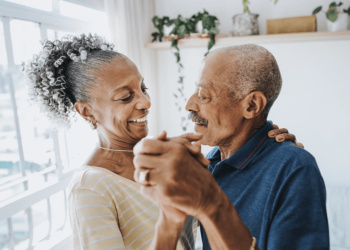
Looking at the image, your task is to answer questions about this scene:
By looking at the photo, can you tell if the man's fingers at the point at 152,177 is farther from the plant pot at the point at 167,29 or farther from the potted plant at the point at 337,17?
the plant pot at the point at 167,29

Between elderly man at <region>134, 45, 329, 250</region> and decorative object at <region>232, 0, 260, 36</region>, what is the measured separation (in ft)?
6.03

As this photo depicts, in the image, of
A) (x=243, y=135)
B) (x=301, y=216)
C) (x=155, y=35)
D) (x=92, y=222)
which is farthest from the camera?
(x=155, y=35)

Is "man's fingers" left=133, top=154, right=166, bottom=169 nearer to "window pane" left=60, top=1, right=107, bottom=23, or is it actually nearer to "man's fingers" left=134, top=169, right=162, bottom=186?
"man's fingers" left=134, top=169, right=162, bottom=186

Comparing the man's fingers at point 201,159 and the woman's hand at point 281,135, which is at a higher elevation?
the man's fingers at point 201,159

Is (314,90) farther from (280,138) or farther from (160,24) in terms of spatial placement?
(280,138)

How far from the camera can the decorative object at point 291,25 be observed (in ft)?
8.00

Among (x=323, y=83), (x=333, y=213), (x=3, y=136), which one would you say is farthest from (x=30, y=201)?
(x=323, y=83)

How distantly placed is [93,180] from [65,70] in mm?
508

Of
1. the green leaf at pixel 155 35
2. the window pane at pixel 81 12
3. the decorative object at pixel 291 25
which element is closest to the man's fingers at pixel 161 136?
the window pane at pixel 81 12

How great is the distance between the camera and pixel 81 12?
240 centimetres

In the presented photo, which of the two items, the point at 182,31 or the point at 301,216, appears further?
the point at 182,31

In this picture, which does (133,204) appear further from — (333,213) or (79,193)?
(333,213)

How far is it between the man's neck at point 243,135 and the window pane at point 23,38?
1.57 meters

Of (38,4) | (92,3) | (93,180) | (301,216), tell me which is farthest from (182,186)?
(92,3)
